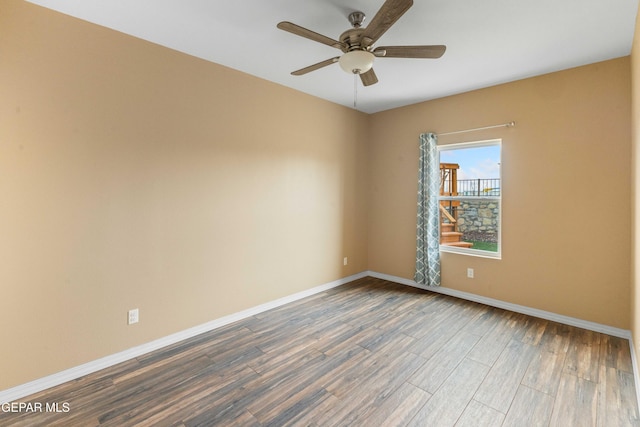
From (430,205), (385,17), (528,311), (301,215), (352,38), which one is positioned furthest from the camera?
(430,205)

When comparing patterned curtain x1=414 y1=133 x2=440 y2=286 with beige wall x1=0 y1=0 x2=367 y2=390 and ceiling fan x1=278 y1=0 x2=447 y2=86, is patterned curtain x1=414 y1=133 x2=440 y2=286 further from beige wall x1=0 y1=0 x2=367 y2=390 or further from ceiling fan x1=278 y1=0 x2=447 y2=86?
ceiling fan x1=278 y1=0 x2=447 y2=86

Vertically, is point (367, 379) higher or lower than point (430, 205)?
lower

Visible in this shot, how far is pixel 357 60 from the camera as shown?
2039 millimetres

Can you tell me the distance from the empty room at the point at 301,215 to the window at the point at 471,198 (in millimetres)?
29

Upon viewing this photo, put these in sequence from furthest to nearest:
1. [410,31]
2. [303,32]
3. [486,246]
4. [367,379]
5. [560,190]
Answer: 1. [486,246]
2. [560,190]
3. [410,31]
4. [367,379]
5. [303,32]

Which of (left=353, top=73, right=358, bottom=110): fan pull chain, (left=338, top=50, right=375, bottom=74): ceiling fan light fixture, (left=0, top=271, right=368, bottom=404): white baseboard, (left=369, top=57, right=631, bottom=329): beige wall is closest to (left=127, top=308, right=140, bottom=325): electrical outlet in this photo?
(left=0, top=271, right=368, bottom=404): white baseboard

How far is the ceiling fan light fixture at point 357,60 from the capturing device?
201 cm

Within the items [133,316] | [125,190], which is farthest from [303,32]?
[133,316]

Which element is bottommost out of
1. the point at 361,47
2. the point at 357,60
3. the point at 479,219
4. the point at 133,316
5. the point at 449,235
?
the point at 133,316

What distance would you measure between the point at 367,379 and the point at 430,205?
259 cm

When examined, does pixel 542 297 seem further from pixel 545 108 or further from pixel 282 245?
pixel 282 245

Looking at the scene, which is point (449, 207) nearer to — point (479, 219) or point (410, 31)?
point (479, 219)

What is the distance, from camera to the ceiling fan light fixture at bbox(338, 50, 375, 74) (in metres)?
2.01

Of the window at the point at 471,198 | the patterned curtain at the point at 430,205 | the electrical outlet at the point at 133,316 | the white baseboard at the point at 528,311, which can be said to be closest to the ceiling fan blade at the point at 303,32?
the patterned curtain at the point at 430,205
